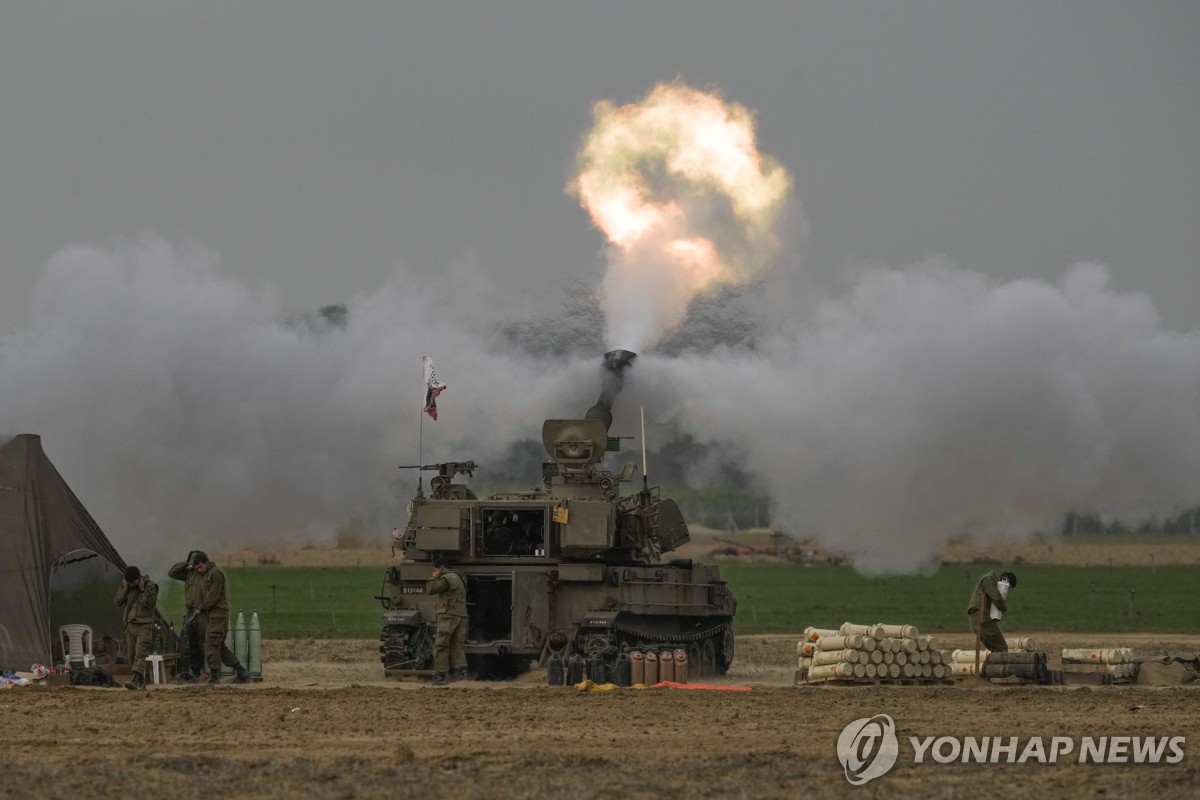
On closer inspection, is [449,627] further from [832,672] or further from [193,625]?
[832,672]

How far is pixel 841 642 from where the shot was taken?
26.4 metres

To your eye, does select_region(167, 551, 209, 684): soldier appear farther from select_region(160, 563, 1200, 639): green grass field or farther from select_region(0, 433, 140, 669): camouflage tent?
select_region(160, 563, 1200, 639): green grass field

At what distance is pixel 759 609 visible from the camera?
53469 mm

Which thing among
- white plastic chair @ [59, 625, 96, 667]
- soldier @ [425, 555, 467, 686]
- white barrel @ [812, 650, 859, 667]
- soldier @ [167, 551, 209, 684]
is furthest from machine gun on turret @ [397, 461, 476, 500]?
white barrel @ [812, 650, 859, 667]

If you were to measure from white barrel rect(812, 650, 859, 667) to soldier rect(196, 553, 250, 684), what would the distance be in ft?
26.4

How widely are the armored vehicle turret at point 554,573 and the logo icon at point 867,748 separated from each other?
777 cm

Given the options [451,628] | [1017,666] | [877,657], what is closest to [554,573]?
[451,628]

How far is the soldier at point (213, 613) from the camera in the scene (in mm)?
26453

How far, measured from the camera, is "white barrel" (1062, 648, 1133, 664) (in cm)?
2725

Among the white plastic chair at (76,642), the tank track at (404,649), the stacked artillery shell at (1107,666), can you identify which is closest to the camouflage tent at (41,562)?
the white plastic chair at (76,642)

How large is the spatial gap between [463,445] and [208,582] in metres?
11.6

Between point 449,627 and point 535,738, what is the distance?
27.8 ft

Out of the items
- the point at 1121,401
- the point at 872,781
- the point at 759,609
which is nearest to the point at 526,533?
the point at 1121,401

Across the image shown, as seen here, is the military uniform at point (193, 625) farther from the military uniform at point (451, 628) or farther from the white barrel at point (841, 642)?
the white barrel at point (841, 642)
